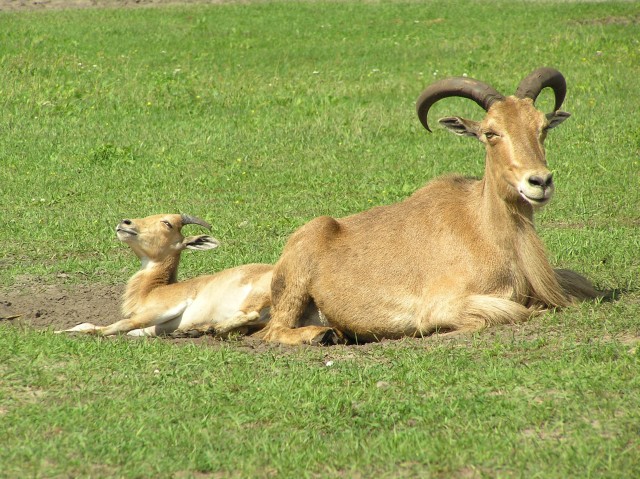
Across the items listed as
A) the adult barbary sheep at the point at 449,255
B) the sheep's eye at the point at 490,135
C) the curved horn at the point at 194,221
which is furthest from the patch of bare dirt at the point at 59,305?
the sheep's eye at the point at 490,135

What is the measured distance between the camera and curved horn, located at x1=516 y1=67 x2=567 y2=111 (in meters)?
8.55

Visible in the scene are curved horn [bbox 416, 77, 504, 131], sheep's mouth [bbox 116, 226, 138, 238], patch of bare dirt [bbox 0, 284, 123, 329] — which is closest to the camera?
curved horn [bbox 416, 77, 504, 131]

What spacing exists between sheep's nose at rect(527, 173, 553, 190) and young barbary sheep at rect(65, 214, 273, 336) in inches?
103

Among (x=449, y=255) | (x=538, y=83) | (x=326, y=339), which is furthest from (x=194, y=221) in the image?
(x=538, y=83)

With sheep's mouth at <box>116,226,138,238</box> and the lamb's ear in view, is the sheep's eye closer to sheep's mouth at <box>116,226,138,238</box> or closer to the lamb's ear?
the lamb's ear

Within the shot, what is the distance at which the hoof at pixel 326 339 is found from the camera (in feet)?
27.8

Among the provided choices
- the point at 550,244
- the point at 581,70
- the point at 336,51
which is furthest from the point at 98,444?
the point at 336,51

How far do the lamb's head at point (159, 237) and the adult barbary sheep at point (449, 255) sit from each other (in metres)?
1.12

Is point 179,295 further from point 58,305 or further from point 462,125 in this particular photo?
point 462,125

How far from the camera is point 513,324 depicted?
7.92m

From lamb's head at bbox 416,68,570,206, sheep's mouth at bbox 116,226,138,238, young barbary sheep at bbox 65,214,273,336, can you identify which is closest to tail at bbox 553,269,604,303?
lamb's head at bbox 416,68,570,206

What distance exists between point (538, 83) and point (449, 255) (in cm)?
164

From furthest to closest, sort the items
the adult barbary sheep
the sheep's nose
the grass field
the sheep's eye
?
the sheep's eye, the adult barbary sheep, the sheep's nose, the grass field

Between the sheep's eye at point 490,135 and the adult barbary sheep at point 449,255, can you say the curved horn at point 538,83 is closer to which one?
the adult barbary sheep at point 449,255
